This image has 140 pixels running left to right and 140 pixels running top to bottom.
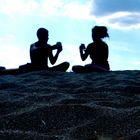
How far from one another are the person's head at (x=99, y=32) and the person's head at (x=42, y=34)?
3.06 ft

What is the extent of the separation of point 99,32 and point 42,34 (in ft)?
3.67

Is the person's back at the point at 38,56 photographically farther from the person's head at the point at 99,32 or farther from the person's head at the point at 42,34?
the person's head at the point at 99,32

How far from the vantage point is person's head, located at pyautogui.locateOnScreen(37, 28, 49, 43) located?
7.73m

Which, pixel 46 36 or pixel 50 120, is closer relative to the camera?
pixel 50 120

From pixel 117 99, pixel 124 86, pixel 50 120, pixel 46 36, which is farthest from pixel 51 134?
pixel 46 36

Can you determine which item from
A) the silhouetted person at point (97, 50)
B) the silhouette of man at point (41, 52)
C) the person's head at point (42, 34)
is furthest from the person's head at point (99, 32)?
the person's head at point (42, 34)

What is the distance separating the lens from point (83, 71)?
22.2ft

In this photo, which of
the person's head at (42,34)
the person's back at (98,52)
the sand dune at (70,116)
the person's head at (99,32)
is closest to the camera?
the sand dune at (70,116)

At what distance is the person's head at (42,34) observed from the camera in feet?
25.4

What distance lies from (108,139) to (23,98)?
1610 millimetres

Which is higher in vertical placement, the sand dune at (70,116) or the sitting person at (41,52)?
the sitting person at (41,52)

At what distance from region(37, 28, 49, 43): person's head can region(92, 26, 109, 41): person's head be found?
934mm

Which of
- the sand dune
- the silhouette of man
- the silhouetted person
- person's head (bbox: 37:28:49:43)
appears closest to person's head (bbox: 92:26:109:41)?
the silhouetted person

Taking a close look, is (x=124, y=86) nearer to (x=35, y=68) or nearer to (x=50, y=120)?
(x=50, y=120)
